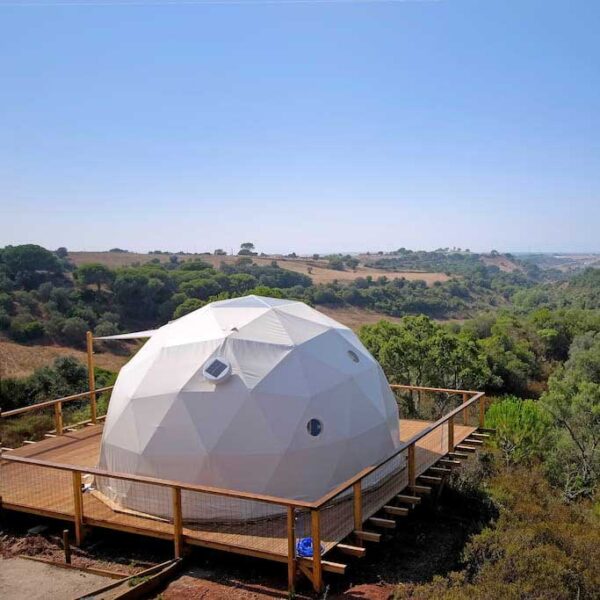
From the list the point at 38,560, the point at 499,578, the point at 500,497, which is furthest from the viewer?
the point at 500,497

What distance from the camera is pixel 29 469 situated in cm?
1001

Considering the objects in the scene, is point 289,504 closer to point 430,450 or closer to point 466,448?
point 430,450

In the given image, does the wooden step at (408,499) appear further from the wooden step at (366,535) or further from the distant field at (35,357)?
the distant field at (35,357)

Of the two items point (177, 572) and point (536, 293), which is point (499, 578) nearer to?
point (177, 572)

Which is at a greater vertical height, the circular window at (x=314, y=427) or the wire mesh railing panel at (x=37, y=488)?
the circular window at (x=314, y=427)

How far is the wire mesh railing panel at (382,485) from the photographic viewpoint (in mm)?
8273

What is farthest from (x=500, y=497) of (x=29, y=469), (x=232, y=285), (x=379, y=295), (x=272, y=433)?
(x=379, y=295)

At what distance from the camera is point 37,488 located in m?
9.27

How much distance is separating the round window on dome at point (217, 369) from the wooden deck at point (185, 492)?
1584mm

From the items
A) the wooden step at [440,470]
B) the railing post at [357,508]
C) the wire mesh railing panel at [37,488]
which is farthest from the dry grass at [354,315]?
the railing post at [357,508]

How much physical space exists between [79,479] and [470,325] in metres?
31.6

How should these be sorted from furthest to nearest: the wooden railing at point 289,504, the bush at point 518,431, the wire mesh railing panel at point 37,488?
the bush at point 518,431 → the wire mesh railing panel at point 37,488 → the wooden railing at point 289,504

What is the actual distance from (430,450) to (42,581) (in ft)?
20.7

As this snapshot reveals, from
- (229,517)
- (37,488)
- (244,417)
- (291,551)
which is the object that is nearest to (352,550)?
(291,551)
